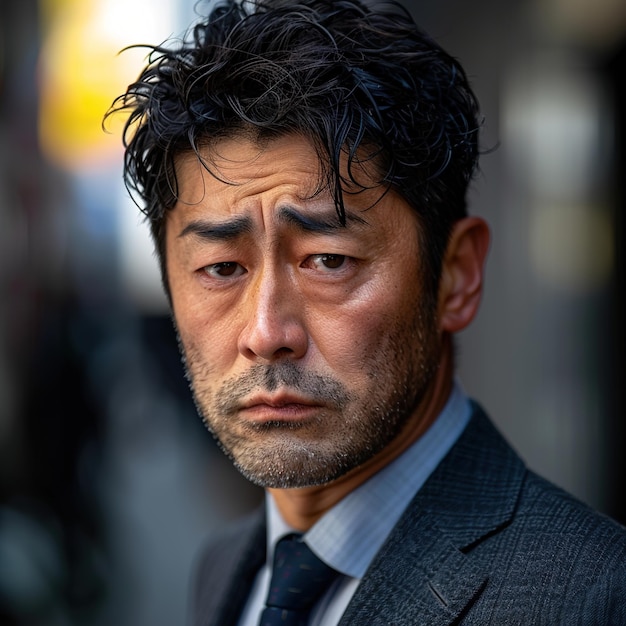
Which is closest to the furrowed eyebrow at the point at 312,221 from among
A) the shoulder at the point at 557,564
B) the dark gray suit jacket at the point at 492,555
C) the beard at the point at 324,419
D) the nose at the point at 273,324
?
the nose at the point at 273,324

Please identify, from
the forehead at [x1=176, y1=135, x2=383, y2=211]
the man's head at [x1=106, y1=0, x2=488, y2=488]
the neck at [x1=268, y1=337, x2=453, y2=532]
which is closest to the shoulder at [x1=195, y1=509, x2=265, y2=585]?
the neck at [x1=268, y1=337, x2=453, y2=532]

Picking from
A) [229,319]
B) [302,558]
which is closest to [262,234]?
[229,319]

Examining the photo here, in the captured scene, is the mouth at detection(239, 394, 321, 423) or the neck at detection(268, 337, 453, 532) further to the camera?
the neck at detection(268, 337, 453, 532)

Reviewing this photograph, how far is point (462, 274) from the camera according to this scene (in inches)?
85.3

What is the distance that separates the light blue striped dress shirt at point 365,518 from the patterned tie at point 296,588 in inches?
0.9

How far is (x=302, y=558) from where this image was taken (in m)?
2.04

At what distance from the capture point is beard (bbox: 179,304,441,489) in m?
1.85

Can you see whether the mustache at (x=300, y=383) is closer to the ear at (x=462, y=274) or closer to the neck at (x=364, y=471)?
the neck at (x=364, y=471)

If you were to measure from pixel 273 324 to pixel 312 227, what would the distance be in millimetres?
233

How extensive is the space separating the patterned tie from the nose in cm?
53

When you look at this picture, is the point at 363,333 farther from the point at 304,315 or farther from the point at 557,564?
the point at 557,564

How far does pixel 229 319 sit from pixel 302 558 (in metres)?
0.61

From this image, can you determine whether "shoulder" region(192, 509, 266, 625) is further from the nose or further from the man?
the nose

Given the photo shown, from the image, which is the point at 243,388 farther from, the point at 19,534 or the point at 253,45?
the point at 19,534
